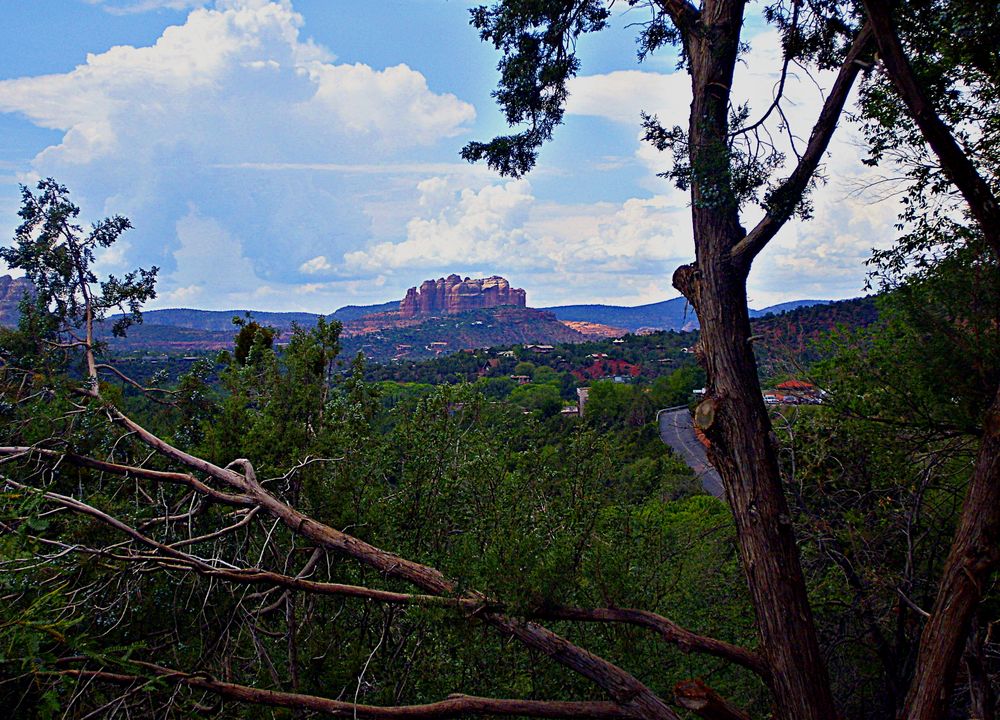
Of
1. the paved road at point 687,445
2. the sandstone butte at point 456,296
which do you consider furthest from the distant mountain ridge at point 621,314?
the paved road at point 687,445

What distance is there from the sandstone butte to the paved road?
11804 cm

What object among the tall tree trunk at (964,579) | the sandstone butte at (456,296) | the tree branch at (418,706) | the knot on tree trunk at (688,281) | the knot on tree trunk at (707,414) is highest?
the sandstone butte at (456,296)

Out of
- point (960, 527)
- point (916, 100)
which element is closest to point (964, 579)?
point (960, 527)

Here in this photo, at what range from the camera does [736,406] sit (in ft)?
12.9

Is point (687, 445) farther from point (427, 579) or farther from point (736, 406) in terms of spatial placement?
point (736, 406)

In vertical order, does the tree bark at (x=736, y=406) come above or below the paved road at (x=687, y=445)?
above

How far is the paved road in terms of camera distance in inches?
533

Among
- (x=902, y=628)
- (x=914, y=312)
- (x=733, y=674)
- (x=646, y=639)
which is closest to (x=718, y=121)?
(x=914, y=312)

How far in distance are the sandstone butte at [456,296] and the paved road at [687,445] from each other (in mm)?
118044

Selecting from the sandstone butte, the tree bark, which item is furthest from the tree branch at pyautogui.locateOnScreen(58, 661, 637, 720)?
the sandstone butte

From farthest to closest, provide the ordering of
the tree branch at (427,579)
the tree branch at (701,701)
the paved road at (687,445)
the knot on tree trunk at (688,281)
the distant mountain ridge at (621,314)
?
1. the distant mountain ridge at (621,314)
2. the paved road at (687,445)
3. the knot on tree trunk at (688,281)
4. the tree branch at (427,579)
5. the tree branch at (701,701)

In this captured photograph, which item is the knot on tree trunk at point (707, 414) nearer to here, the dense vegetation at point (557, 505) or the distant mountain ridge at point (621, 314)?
the dense vegetation at point (557, 505)

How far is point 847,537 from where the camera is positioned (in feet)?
19.8

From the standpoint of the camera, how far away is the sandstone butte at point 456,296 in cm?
14375
